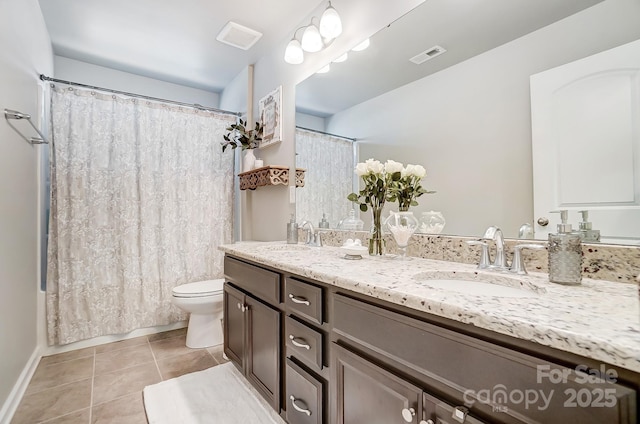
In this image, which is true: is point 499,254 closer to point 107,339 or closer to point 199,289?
point 199,289

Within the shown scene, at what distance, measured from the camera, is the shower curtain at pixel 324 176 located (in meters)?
1.77

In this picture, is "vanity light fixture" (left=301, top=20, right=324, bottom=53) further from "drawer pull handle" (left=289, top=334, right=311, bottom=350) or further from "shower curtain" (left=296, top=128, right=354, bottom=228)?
"drawer pull handle" (left=289, top=334, right=311, bottom=350)

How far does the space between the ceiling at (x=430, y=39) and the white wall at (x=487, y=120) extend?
0.12ft

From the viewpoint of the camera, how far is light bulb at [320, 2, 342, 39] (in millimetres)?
1654

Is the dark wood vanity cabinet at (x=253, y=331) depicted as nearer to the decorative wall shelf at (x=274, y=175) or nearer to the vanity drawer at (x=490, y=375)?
the vanity drawer at (x=490, y=375)

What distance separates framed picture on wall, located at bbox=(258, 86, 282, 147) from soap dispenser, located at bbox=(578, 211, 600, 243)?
187 centimetres

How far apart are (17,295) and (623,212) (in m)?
2.73

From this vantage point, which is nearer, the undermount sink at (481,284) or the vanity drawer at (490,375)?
the vanity drawer at (490,375)

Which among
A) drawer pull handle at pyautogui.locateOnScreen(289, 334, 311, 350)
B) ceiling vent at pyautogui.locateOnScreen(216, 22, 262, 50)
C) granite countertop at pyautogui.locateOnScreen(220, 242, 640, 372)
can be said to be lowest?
drawer pull handle at pyautogui.locateOnScreen(289, 334, 311, 350)

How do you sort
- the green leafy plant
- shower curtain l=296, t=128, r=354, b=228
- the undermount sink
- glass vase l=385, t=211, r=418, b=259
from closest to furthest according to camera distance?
the undermount sink
glass vase l=385, t=211, r=418, b=259
shower curtain l=296, t=128, r=354, b=228
the green leafy plant

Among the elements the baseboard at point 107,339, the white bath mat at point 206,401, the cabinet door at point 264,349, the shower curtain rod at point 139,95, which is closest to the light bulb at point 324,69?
the shower curtain rod at point 139,95

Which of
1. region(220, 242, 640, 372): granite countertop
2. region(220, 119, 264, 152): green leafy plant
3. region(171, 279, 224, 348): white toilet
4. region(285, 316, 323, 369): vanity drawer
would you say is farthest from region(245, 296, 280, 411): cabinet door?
region(220, 119, 264, 152): green leafy plant

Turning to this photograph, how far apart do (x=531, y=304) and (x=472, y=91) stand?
90 cm

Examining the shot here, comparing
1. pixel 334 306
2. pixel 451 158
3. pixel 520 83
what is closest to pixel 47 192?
pixel 334 306
